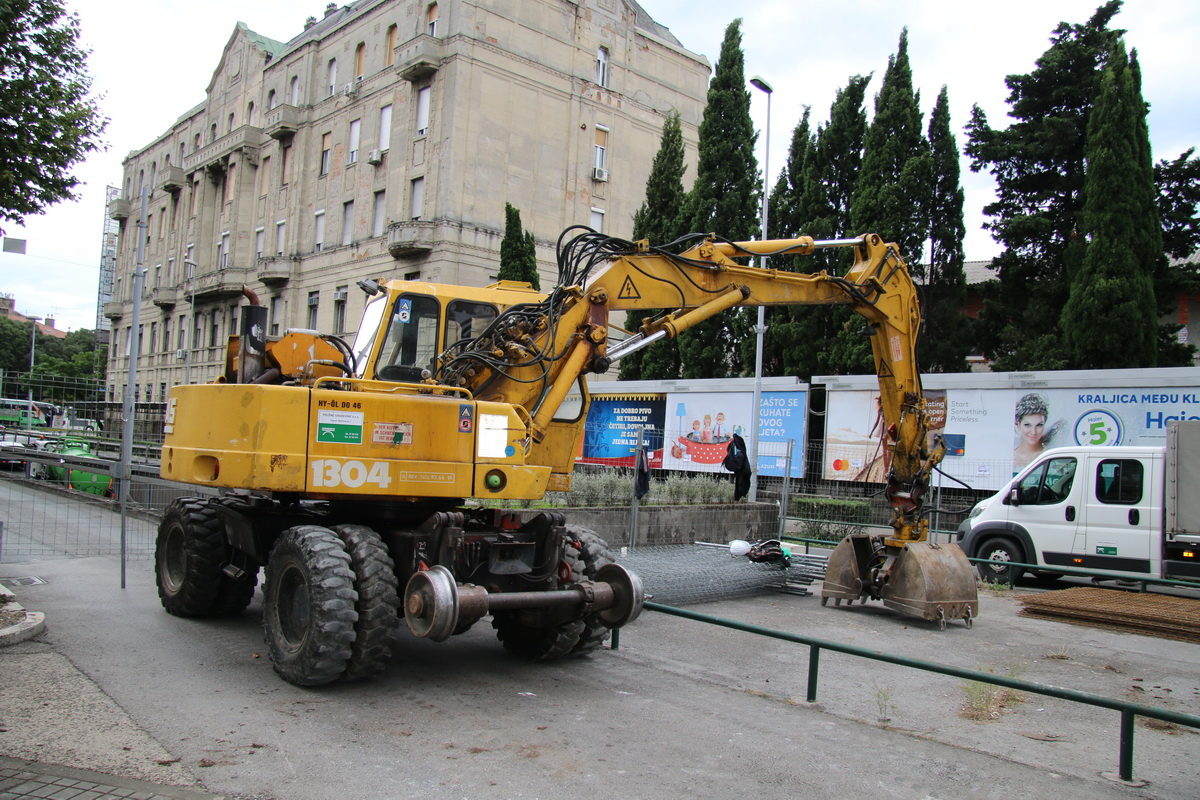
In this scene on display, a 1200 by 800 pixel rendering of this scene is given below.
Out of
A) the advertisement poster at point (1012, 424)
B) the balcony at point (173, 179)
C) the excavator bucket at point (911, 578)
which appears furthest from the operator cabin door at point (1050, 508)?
the balcony at point (173, 179)

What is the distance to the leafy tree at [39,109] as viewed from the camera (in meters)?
9.78

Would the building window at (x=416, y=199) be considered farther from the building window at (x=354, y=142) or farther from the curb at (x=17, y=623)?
the curb at (x=17, y=623)

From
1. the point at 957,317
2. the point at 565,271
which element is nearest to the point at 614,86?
the point at 957,317

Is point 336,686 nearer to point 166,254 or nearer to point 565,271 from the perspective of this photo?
point 565,271

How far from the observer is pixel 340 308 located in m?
40.7

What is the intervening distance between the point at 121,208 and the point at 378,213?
3374cm

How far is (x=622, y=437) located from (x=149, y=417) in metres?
13.9

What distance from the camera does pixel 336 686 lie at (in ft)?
21.8

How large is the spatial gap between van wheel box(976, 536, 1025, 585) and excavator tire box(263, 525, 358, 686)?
421 inches

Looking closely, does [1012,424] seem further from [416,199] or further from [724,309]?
[416,199]

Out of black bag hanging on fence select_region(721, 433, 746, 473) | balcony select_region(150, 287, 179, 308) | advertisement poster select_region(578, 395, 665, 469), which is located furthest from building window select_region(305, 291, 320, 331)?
black bag hanging on fence select_region(721, 433, 746, 473)

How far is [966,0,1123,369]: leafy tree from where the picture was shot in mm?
26984

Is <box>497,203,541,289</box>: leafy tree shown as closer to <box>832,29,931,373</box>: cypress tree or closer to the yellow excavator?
<box>832,29,931,373</box>: cypress tree

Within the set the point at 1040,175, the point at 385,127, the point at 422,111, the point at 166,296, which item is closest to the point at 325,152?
the point at 385,127
